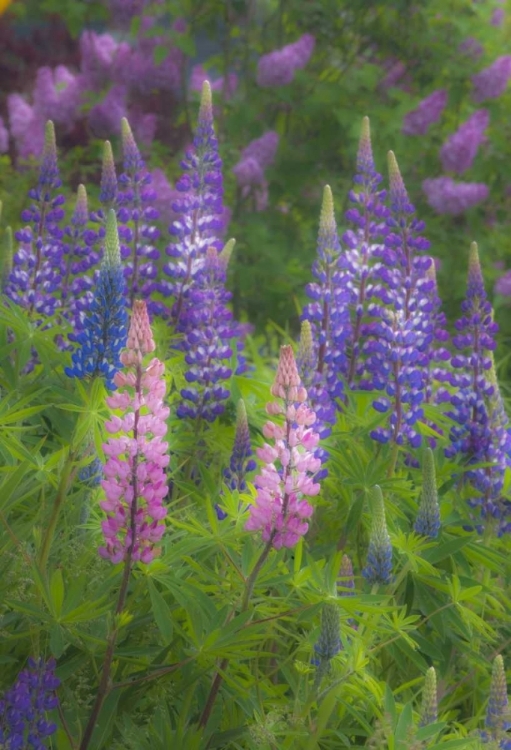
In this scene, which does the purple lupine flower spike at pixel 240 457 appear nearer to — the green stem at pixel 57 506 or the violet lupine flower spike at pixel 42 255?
the green stem at pixel 57 506

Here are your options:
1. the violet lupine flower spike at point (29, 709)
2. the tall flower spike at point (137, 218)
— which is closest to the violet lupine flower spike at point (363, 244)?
the tall flower spike at point (137, 218)

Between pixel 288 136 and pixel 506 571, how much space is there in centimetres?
390

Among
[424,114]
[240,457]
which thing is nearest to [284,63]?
[424,114]

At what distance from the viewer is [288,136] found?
19.3ft

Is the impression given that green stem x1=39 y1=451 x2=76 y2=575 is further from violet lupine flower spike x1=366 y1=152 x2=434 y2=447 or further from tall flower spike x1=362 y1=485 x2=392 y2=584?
violet lupine flower spike x1=366 y1=152 x2=434 y2=447

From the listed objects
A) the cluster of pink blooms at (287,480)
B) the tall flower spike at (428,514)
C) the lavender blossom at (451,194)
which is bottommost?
the lavender blossom at (451,194)

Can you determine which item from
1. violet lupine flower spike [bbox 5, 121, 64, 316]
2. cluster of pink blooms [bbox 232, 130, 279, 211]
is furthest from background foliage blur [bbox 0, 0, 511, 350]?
violet lupine flower spike [bbox 5, 121, 64, 316]

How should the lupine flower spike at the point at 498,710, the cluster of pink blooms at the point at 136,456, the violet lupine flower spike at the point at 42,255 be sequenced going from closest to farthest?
the cluster of pink blooms at the point at 136,456 → the lupine flower spike at the point at 498,710 → the violet lupine flower spike at the point at 42,255

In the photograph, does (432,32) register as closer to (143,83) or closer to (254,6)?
(254,6)

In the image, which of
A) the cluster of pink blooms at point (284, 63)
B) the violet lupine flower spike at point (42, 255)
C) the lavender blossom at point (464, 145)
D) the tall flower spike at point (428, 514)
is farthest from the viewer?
the cluster of pink blooms at point (284, 63)

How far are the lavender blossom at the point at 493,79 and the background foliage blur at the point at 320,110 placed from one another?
12 centimetres

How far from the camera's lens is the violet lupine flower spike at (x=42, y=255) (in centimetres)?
276

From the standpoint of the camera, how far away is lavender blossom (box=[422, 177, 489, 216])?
5.07 metres

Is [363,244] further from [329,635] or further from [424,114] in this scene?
[424,114]
